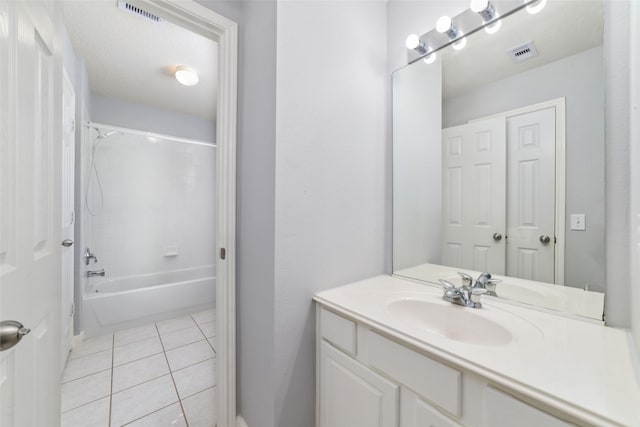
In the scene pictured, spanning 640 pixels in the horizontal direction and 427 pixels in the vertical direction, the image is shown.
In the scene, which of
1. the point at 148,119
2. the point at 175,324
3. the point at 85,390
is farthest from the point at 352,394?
the point at 148,119

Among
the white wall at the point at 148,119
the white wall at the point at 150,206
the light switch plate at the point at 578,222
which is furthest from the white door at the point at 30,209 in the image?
the white wall at the point at 148,119

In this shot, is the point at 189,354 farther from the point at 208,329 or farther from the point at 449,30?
the point at 449,30

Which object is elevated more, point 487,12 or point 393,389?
point 487,12

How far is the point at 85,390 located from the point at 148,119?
2.84 meters

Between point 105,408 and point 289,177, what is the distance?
169 cm

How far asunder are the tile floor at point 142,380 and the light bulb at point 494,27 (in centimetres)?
235

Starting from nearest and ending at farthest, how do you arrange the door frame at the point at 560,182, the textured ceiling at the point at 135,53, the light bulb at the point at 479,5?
the door frame at the point at 560,182
the light bulb at the point at 479,5
the textured ceiling at the point at 135,53

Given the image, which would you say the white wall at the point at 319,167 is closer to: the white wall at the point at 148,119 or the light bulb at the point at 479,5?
the light bulb at the point at 479,5

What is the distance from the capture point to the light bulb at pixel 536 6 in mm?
979

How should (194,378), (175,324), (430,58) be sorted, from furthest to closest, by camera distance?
(175,324), (194,378), (430,58)

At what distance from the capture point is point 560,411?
51 cm

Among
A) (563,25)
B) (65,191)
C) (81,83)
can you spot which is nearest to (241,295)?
(65,191)

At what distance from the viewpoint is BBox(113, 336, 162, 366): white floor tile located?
1884mm

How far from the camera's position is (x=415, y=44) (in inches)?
50.7
